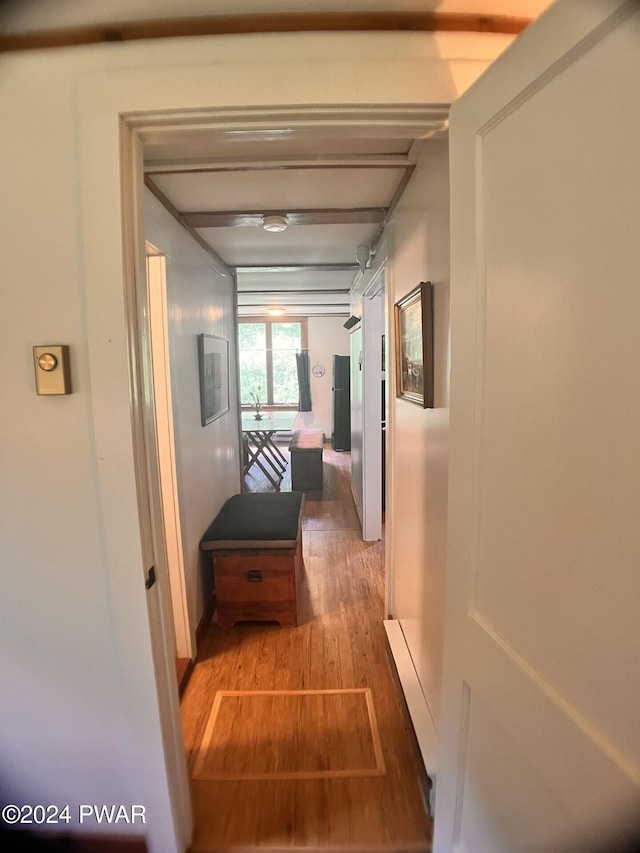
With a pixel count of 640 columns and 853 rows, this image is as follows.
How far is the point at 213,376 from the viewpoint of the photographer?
2523 millimetres

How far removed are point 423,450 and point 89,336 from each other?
3.95 ft

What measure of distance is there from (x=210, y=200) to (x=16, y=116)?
3.18 ft

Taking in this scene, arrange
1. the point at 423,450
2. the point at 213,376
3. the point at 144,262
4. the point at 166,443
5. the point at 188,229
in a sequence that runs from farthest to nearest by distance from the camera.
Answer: the point at 213,376 → the point at 188,229 → the point at 166,443 → the point at 423,450 → the point at 144,262

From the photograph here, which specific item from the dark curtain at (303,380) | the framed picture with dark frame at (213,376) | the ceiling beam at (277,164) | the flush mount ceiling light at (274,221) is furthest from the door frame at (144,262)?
the dark curtain at (303,380)

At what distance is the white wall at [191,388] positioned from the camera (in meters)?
1.84

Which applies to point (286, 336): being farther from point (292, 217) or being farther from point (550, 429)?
point (550, 429)

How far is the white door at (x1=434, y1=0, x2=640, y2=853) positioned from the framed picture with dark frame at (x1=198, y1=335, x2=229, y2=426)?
5.47 feet

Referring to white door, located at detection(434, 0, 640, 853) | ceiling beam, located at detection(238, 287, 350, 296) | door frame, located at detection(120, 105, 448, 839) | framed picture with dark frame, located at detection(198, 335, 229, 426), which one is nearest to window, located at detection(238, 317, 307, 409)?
ceiling beam, located at detection(238, 287, 350, 296)

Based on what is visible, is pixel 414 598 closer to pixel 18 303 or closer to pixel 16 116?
pixel 18 303

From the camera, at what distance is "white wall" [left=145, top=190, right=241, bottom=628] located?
1.84 m

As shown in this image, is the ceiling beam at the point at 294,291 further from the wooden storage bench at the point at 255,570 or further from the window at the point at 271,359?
the wooden storage bench at the point at 255,570

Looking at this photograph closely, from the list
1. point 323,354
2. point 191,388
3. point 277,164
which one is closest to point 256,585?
point 191,388

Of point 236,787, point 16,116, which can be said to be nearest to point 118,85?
point 16,116

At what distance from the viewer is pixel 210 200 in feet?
5.98
